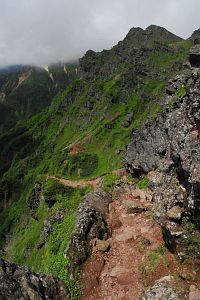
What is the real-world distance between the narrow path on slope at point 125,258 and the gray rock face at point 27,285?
6.12 feet

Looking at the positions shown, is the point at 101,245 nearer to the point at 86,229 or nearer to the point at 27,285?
the point at 86,229

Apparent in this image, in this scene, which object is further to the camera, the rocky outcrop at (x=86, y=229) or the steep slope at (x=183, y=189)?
the rocky outcrop at (x=86, y=229)

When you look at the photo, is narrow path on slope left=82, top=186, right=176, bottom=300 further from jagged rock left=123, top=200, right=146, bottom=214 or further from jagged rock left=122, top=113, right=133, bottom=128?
jagged rock left=122, top=113, right=133, bottom=128

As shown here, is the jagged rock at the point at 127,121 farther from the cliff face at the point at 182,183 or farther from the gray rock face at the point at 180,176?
the gray rock face at the point at 180,176

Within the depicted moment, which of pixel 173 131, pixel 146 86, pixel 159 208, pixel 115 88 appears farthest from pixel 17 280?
pixel 115 88

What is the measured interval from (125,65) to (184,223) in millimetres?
173157

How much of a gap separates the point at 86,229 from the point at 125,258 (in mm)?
3705

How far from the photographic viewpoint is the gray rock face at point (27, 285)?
2108 cm

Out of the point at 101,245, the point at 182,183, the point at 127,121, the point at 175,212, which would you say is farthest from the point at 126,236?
the point at 127,121

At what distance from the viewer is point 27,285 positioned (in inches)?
862

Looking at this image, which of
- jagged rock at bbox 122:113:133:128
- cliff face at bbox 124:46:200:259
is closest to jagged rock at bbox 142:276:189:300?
cliff face at bbox 124:46:200:259

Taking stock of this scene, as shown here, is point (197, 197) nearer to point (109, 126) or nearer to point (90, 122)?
point (109, 126)

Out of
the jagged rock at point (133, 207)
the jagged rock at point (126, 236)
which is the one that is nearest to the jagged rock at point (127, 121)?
the jagged rock at point (133, 207)

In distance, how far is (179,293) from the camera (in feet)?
68.6
